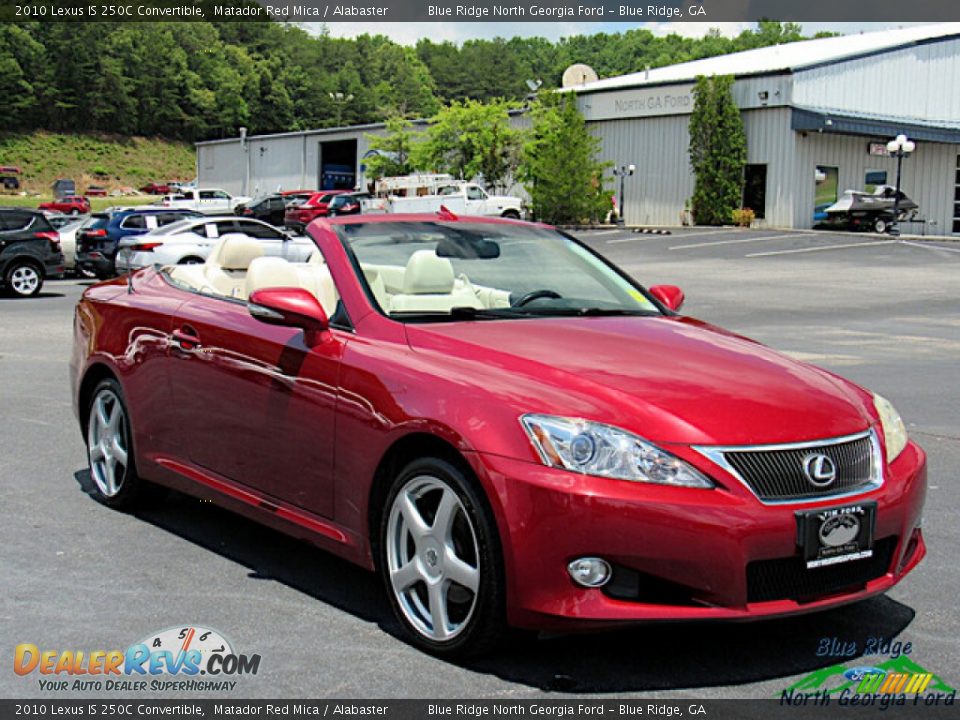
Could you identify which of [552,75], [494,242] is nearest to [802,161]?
[494,242]

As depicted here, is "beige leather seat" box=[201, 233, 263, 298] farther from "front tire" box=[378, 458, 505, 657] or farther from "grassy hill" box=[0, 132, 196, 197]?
"grassy hill" box=[0, 132, 196, 197]

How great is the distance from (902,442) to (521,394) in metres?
1.52

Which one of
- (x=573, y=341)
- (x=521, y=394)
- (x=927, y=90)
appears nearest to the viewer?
(x=521, y=394)

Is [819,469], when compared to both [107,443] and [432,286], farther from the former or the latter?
[107,443]

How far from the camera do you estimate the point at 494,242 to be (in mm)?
5664

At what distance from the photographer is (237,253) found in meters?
6.51

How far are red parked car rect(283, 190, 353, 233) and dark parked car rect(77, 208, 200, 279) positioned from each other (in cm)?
2126

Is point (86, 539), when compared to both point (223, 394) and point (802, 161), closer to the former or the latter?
point (223, 394)

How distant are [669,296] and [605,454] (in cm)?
225

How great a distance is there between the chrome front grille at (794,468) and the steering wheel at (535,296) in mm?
1626

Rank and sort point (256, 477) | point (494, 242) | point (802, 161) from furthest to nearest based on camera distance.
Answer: point (802, 161), point (494, 242), point (256, 477)

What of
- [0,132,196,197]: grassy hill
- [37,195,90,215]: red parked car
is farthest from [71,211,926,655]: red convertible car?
[0,132,196,197]: grassy hill

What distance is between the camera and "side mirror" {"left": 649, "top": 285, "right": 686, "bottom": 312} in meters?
5.83

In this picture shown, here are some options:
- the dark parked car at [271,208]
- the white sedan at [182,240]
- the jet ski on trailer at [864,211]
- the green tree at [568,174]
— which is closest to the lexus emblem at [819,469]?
the white sedan at [182,240]
